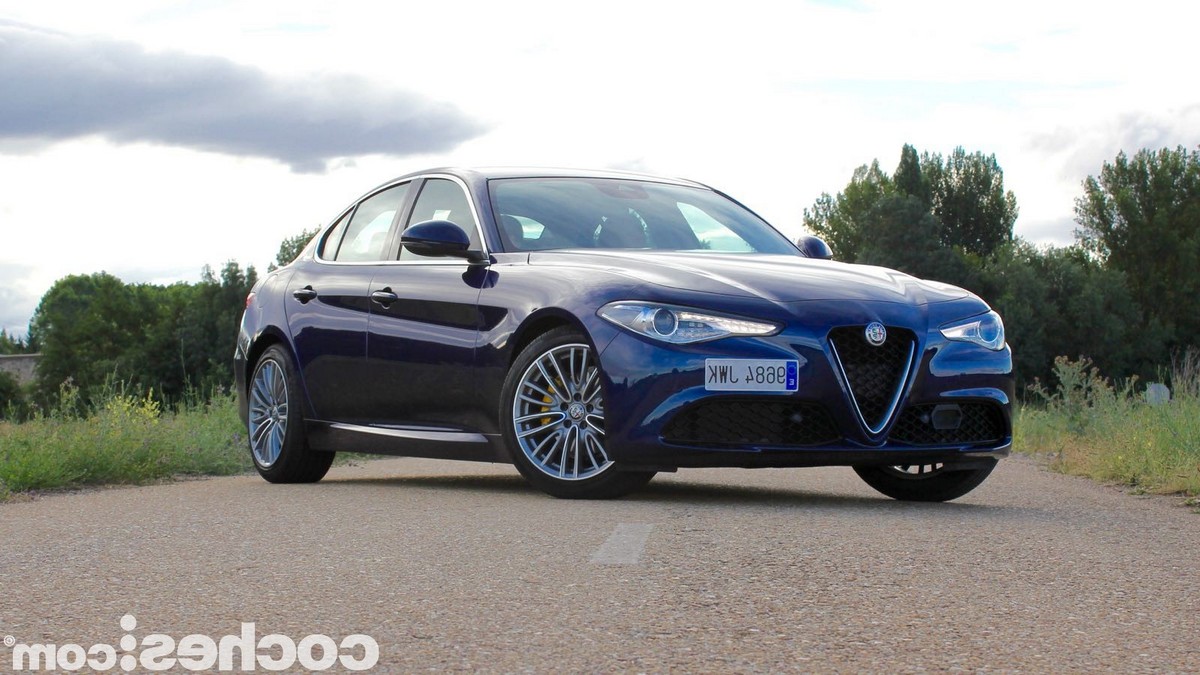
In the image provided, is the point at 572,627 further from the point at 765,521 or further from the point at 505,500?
the point at 505,500

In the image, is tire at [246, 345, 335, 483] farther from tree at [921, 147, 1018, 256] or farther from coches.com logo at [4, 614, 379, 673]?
tree at [921, 147, 1018, 256]

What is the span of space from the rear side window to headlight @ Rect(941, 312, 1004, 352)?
317 centimetres

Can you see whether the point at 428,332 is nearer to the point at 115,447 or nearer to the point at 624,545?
the point at 624,545

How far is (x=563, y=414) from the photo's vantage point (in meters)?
7.07

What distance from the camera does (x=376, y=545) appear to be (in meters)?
5.53

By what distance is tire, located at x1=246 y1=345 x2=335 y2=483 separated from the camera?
902 centimetres

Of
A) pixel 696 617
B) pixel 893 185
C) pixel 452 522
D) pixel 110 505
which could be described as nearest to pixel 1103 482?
pixel 452 522

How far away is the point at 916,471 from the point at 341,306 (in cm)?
317

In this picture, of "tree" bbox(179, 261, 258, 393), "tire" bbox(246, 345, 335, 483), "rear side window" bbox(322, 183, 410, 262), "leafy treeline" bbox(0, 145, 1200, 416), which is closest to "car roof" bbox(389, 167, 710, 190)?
"rear side window" bbox(322, 183, 410, 262)

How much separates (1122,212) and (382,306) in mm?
75625

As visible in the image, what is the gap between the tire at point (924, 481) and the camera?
7.74 meters

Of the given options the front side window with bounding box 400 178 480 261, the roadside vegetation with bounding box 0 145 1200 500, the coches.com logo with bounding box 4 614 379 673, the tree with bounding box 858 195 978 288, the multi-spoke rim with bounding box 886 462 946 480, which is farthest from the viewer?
the tree with bounding box 858 195 978 288

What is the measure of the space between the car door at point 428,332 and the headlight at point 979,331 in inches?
86.6

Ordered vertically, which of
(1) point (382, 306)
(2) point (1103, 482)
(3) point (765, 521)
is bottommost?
(2) point (1103, 482)
